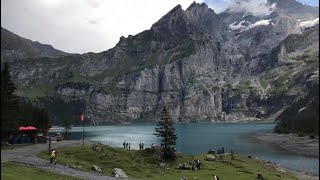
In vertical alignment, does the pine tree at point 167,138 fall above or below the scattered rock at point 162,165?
above

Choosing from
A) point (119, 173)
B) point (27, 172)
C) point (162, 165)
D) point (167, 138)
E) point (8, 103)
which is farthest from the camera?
point (167, 138)

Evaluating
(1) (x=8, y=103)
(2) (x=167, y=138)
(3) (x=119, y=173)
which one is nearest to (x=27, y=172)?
(3) (x=119, y=173)

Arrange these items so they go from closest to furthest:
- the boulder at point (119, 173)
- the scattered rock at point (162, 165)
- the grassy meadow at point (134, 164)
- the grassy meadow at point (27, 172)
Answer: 1. the grassy meadow at point (27, 172)
2. the boulder at point (119, 173)
3. the grassy meadow at point (134, 164)
4. the scattered rock at point (162, 165)

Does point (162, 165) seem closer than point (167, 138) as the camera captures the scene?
Yes

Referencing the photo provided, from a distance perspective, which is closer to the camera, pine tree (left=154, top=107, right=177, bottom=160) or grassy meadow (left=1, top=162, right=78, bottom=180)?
grassy meadow (left=1, top=162, right=78, bottom=180)

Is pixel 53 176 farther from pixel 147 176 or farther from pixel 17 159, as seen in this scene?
pixel 147 176

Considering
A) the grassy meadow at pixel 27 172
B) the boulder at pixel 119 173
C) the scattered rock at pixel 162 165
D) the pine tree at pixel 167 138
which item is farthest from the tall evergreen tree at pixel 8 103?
the pine tree at pixel 167 138

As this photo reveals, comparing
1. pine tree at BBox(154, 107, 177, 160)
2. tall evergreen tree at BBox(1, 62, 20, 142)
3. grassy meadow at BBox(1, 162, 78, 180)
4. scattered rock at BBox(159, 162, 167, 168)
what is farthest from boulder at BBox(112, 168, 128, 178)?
tall evergreen tree at BBox(1, 62, 20, 142)

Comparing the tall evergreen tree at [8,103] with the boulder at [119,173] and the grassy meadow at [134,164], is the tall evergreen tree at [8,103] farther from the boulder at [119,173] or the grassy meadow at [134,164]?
the boulder at [119,173]

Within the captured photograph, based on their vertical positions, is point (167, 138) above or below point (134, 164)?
above

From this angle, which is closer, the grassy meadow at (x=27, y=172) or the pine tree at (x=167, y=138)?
the grassy meadow at (x=27, y=172)

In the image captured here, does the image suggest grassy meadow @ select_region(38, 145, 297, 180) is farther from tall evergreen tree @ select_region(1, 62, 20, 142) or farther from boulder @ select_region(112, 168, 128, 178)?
tall evergreen tree @ select_region(1, 62, 20, 142)

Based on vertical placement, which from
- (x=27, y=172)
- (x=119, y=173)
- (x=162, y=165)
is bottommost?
(x=162, y=165)

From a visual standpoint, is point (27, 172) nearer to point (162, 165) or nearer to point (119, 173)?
point (119, 173)
